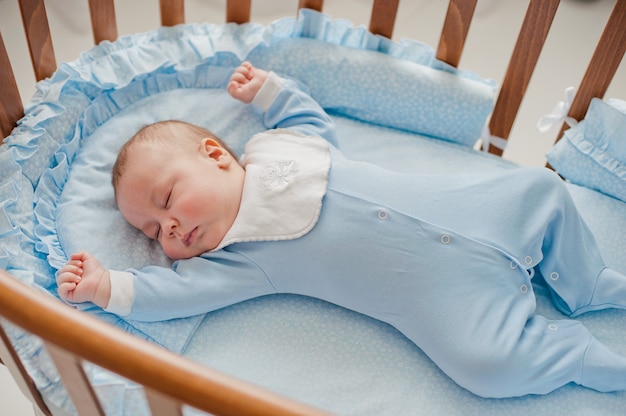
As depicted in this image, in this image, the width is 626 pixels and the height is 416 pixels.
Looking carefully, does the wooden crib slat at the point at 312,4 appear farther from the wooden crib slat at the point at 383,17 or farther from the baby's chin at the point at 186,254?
the baby's chin at the point at 186,254

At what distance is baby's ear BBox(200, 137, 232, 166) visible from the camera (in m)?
1.17

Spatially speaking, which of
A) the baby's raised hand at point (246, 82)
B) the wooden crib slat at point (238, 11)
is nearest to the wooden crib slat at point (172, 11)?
the wooden crib slat at point (238, 11)

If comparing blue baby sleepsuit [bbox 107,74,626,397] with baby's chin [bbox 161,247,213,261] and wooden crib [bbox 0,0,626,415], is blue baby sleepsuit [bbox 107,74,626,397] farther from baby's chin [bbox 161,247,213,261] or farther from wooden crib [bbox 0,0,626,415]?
wooden crib [bbox 0,0,626,415]

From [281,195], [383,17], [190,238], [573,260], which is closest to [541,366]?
[573,260]

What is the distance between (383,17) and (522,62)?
0.32m

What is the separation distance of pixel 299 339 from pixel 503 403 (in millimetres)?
354

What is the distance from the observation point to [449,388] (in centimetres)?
108

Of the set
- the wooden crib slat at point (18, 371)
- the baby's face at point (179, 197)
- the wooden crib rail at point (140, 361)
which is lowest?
the wooden crib slat at point (18, 371)

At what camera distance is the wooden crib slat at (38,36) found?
1262mm

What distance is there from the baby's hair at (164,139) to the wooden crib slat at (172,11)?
0.41 metres

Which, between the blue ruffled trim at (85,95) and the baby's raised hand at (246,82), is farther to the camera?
the baby's raised hand at (246,82)

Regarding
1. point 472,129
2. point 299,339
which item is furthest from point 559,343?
point 472,129

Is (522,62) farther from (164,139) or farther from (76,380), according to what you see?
(76,380)

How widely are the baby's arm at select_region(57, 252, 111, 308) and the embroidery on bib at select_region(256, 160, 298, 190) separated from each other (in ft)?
1.00
